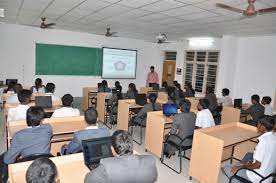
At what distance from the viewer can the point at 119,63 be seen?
422 inches

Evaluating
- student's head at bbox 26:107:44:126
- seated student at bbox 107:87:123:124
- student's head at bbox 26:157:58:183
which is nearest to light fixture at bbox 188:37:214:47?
seated student at bbox 107:87:123:124

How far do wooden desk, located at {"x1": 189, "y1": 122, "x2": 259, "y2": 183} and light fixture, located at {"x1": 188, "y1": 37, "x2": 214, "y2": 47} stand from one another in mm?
5677

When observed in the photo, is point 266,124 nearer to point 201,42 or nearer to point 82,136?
point 82,136

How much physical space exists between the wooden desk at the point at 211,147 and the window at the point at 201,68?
5.45 meters

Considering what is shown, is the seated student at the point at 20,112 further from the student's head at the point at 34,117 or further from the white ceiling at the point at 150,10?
the white ceiling at the point at 150,10

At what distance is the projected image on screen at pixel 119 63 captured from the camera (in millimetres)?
10375

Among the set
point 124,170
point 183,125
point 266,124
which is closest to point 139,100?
point 183,125

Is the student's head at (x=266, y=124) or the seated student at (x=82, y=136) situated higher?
the student's head at (x=266, y=124)

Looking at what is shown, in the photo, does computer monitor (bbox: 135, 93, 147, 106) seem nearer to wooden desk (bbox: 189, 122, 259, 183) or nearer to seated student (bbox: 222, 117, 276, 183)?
wooden desk (bbox: 189, 122, 259, 183)

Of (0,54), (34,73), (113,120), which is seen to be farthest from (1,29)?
(113,120)

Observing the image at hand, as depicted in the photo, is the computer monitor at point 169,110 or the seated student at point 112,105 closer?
the computer monitor at point 169,110

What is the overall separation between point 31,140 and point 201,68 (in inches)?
324

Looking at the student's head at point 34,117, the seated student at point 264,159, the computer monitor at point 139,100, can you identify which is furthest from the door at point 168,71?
the student's head at point 34,117

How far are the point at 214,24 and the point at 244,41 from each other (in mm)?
2747
